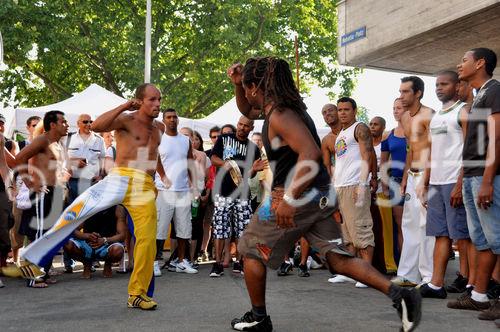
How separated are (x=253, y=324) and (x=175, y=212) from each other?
4.46 metres

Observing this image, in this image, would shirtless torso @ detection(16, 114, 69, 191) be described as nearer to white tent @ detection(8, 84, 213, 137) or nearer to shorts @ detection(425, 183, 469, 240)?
shorts @ detection(425, 183, 469, 240)

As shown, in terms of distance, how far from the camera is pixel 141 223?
19.4ft

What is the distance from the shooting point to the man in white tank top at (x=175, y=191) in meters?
8.88

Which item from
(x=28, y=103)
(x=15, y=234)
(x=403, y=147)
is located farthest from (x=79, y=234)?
(x=28, y=103)

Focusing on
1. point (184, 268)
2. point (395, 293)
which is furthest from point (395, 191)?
point (395, 293)

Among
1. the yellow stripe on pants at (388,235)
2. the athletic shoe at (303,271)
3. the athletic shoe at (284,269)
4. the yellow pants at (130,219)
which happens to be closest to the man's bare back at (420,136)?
the yellow stripe on pants at (388,235)

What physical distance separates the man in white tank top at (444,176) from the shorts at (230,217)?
304 cm

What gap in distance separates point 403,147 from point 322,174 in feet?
12.0

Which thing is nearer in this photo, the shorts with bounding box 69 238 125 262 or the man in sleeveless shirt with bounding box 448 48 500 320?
the man in sleeveless shirt with bounding box 448 48 500 320

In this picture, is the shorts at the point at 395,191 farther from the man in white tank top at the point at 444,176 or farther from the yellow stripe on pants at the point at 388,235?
the man in white tank top at the point at 444,176

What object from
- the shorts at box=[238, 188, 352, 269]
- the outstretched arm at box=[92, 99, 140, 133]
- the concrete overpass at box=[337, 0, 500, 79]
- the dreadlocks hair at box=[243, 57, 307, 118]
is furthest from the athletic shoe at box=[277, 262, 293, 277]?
the concrete overpass at box=[337, 0, 500, 79]

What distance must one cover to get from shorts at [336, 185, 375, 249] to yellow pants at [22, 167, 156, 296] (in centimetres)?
258

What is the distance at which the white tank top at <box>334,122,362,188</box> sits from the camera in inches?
300

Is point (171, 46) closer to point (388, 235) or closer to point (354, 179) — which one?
point (388, 235)
